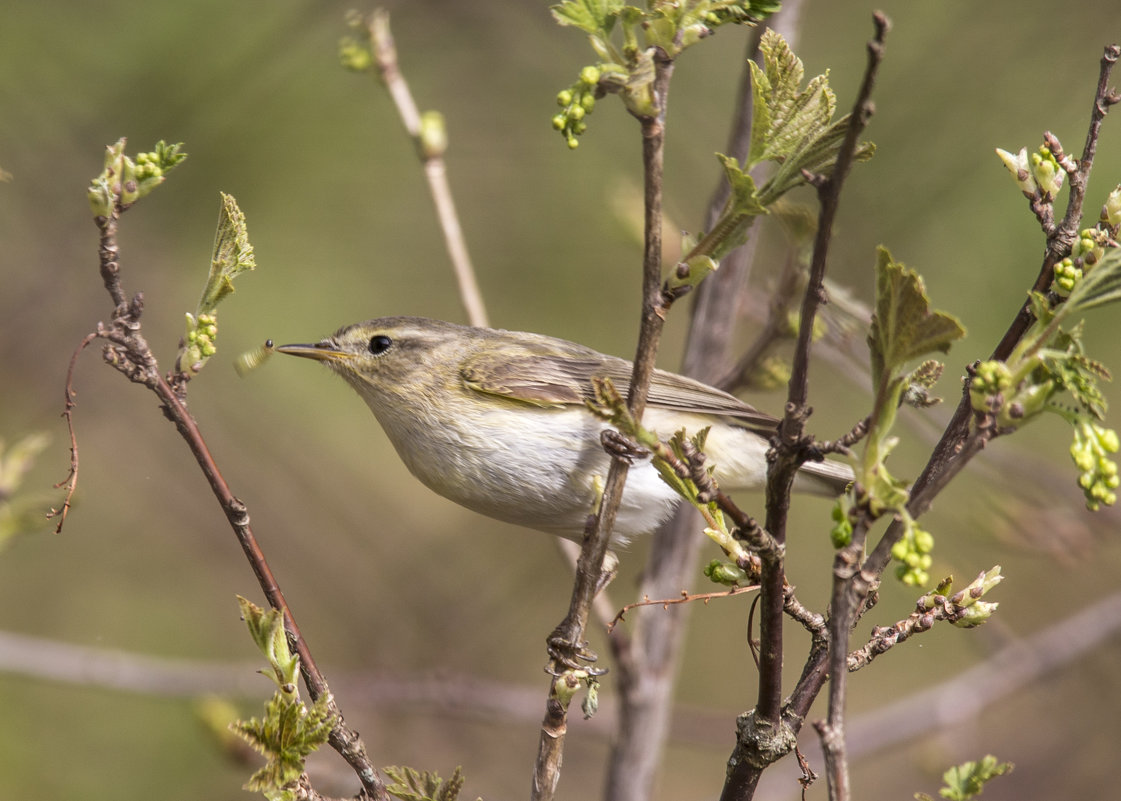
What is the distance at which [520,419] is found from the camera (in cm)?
324

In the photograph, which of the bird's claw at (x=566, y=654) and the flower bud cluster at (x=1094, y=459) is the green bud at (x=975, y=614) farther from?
the bird's claw at (x=566, y=654)

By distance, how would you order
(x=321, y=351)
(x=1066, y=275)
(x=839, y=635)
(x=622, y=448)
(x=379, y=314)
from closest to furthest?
(x=839, y=635), (x=1066, y=275), (x=622, y=448), (x=321, y=351), (x=379, y=314)

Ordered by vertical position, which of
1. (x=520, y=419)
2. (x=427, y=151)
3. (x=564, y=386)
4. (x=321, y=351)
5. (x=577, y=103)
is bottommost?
(x=577, y=103)

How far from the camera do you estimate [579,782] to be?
5.23 m

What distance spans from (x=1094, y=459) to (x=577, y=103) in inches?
31.7

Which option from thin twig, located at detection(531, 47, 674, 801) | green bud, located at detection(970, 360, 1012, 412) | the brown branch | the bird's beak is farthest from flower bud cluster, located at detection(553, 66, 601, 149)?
the bird's beak

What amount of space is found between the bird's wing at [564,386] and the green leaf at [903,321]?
6.45 feet

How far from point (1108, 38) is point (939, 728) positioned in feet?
10.2

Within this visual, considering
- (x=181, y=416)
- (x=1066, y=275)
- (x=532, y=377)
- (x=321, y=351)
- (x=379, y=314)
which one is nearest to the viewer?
(x=1066, y=275)

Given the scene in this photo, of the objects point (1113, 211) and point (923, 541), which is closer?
point (923, 541)

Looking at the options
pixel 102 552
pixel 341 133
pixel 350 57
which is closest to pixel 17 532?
pixel 350 57

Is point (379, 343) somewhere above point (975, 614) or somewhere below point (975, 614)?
above

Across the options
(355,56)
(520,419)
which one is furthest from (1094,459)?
(355,56)

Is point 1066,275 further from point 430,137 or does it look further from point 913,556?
point 430,137
